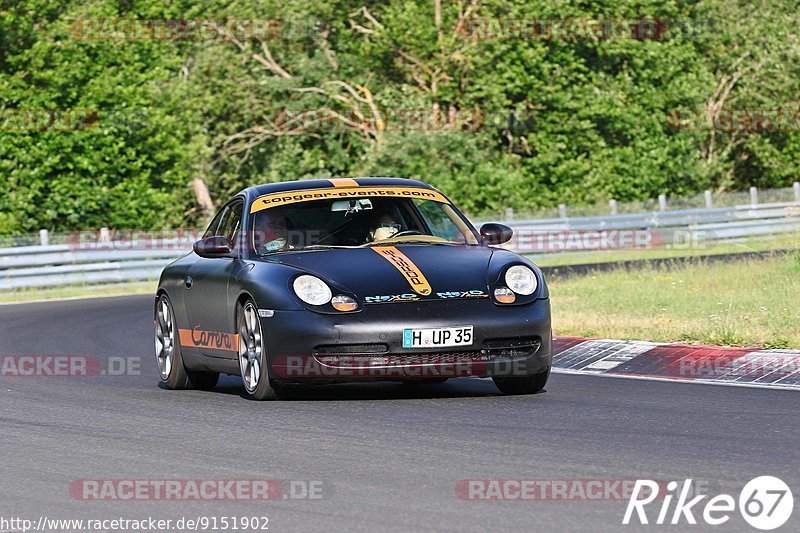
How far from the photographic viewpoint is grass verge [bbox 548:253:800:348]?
1271 centimetres

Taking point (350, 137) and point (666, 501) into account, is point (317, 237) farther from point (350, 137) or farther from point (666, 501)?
point (350, 137)

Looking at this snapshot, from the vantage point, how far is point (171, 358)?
11773mm

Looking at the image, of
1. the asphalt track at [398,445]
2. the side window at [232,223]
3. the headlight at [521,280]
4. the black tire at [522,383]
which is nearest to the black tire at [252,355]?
the asphalt track at [398,445]

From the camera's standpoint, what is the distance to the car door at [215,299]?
10.7 m

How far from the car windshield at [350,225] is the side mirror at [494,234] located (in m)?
0.14

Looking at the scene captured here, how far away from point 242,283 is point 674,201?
29.5 metres

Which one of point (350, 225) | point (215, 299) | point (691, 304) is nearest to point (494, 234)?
point (350, 225)

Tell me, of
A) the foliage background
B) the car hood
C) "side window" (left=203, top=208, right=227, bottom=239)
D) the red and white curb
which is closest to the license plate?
the car hood

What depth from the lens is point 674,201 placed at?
38656 mm

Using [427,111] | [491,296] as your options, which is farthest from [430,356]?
[427,111]

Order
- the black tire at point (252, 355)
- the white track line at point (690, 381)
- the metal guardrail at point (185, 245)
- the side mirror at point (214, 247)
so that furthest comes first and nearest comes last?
1. the metal guardrail at point (185, 245)
2. the side mirror at point (214, 247)
3. the white track line at point (690, 381)
4. the black tire at point (252, 355)

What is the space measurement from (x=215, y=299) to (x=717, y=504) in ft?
18.3

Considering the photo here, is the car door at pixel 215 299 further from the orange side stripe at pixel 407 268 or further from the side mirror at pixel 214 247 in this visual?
the orange side stripe at pixel 407 268

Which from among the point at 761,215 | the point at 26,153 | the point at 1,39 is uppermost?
the point at 1,39
